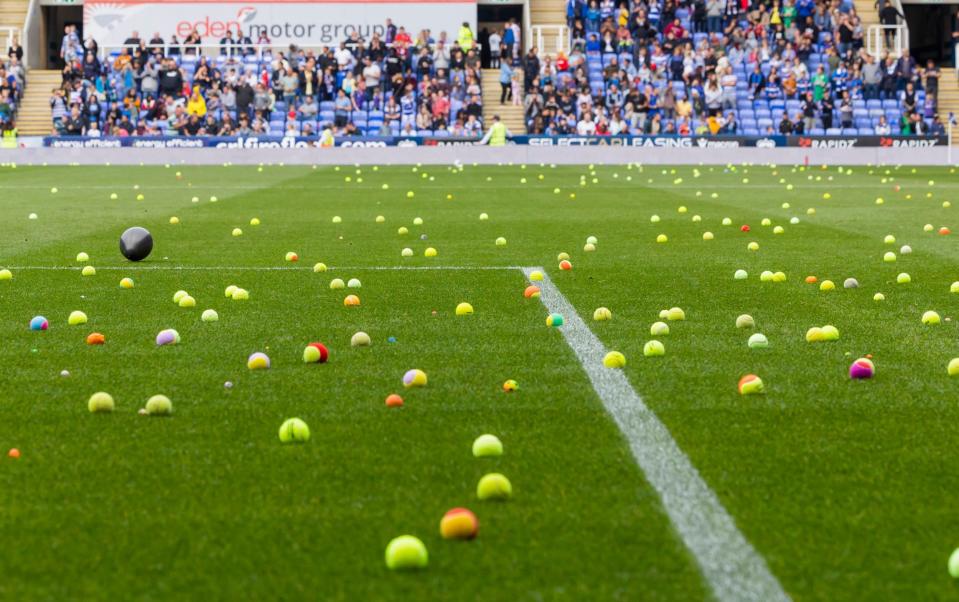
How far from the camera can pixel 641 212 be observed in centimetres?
1950

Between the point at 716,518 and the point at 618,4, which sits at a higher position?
the point at 618,4

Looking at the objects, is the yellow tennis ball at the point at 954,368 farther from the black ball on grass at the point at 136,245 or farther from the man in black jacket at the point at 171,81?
the man in black jacket at the point at 171,81

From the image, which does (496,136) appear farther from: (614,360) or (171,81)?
(614,360)

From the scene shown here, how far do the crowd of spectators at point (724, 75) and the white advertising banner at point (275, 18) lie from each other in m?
4.79

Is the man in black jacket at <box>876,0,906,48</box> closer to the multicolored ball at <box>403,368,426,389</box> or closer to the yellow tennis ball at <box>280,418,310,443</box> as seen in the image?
the multicolored ball at <box>403,368,426,389</box>

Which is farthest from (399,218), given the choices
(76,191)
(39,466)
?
(39,466)

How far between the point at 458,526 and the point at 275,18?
4841 centimetres

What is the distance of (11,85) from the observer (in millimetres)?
47062

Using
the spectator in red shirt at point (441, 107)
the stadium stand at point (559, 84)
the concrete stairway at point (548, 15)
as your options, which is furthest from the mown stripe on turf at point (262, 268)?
the concrete stairway at point (548, 15)

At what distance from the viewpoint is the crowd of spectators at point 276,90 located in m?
44.4

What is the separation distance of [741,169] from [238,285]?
2782cm

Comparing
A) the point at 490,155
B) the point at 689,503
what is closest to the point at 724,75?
the point at 490,155

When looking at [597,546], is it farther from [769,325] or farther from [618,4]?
[618,4]

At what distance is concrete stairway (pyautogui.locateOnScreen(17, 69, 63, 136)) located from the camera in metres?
47.2
